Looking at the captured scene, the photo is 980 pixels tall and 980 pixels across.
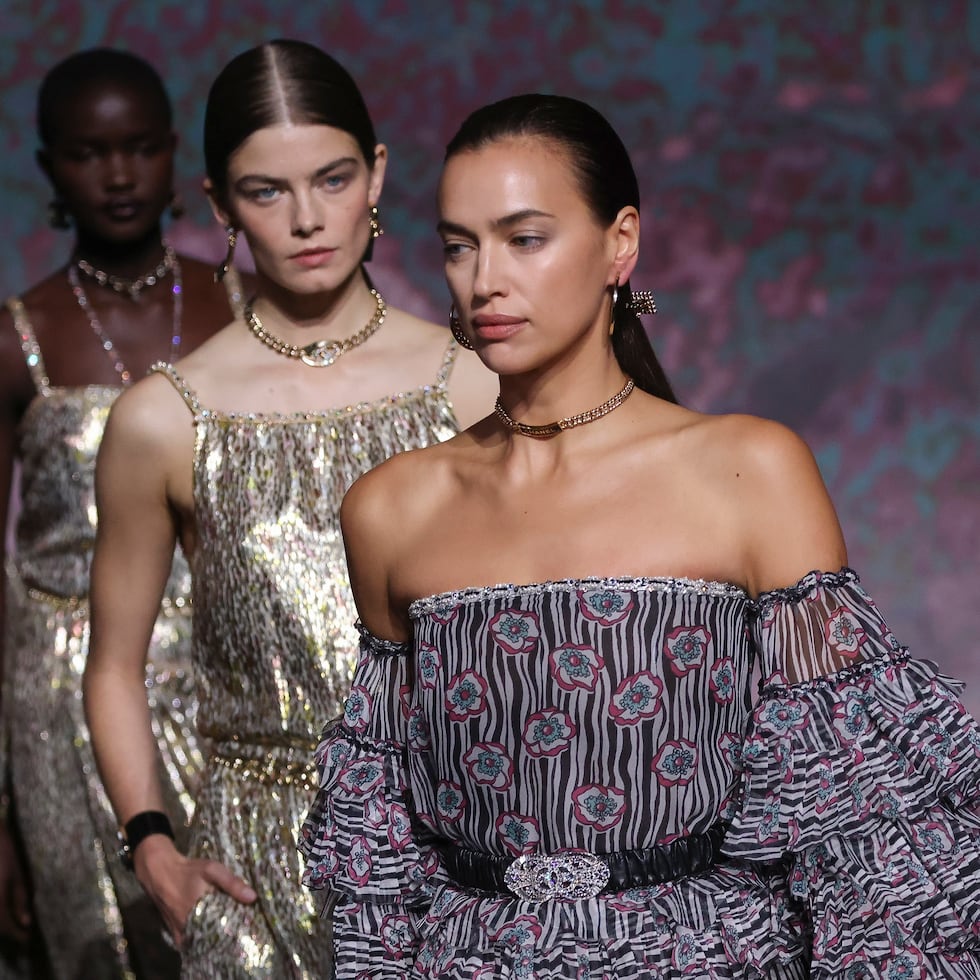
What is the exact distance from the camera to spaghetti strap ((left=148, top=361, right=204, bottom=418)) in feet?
10.1

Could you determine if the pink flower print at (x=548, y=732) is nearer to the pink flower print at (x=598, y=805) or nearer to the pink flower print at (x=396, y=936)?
the pink flower print at (x=598, y=805)

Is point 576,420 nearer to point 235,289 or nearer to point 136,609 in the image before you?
point 136,609

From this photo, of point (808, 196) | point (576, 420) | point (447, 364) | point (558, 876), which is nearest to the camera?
point (558, 876)

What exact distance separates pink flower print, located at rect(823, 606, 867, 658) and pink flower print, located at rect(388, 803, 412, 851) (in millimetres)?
516

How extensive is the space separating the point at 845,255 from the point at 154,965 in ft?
7.11

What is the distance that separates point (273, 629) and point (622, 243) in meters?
0.88

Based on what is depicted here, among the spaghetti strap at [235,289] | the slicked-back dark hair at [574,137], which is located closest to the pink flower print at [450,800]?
the slicked-back dark hair at [574,137]

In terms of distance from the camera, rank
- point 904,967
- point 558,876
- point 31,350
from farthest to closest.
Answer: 1. point 31,350
2. point 558,876
3. point 904,967

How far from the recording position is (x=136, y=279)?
14.5 feet

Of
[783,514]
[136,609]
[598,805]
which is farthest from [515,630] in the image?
[136,609]

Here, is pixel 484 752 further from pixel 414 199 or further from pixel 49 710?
pixel 414 199

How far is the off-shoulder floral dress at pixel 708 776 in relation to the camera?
2.22 metres

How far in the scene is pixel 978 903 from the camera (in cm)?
221

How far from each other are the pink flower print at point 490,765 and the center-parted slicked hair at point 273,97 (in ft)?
3.61
